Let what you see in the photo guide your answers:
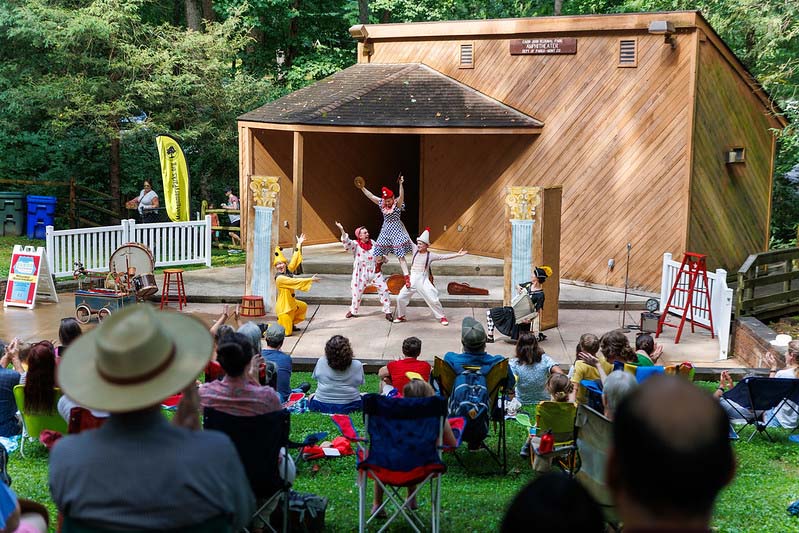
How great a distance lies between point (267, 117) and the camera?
16.8 meters

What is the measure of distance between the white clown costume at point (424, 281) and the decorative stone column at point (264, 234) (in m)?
1.86

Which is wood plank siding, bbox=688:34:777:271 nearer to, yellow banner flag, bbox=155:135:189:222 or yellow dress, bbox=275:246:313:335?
yellow dress, bbox=275:246:313:335

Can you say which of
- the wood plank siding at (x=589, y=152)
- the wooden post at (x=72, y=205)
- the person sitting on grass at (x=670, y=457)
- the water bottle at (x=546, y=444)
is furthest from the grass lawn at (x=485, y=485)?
the wooden post at (x=72, y=205)

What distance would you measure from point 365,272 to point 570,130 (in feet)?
14.8

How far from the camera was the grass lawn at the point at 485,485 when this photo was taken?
5965mm

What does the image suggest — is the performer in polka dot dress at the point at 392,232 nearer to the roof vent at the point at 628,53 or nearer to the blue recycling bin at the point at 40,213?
the roof vent at the point at 628,53

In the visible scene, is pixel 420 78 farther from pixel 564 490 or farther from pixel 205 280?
pixel 564 490

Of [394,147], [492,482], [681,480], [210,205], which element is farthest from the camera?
[210,205]

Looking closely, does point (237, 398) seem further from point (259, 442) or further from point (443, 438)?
point (443, 438)

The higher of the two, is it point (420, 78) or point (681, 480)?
point (420, 78)

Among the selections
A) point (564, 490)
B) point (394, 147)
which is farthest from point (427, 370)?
point (394, 147)

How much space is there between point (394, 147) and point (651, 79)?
20.2 feet

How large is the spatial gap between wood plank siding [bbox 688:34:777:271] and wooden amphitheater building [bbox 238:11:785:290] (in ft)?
0.10

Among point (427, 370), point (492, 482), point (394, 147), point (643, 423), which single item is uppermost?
point (394, 147)
